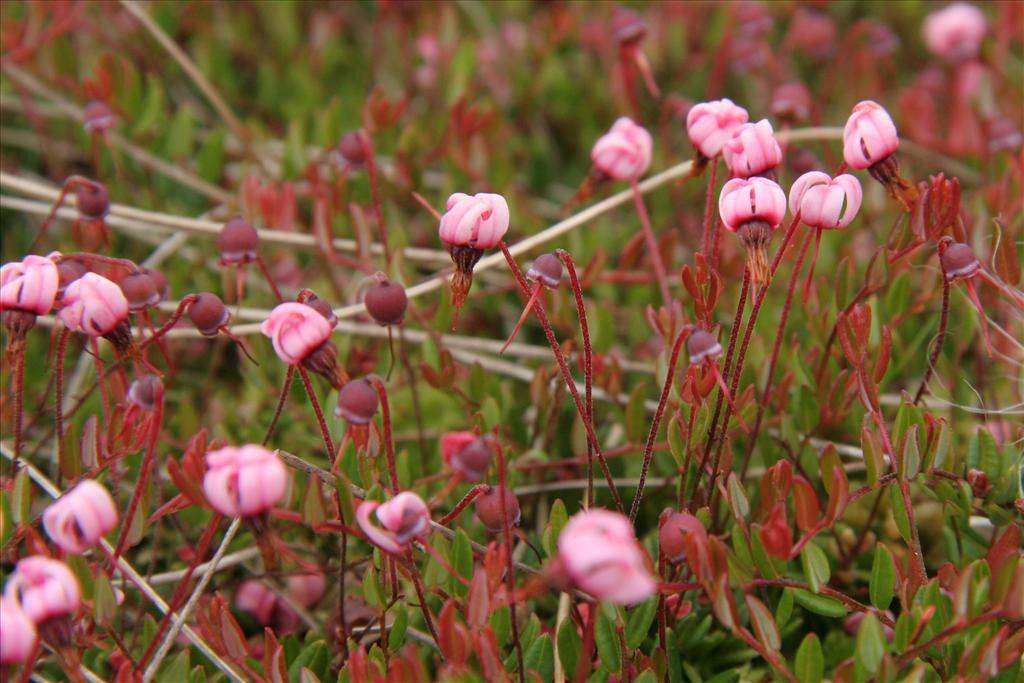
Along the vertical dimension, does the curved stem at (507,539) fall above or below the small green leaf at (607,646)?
above

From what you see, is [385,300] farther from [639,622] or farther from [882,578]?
[882,578]

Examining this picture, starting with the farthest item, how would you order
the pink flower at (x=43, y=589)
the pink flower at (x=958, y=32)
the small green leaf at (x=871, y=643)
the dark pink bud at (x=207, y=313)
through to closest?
the pink flower at (x=958, y=32), the dark pink bud at (x=207, y=313), the small green leaf at (x=871, y=643), the pink flower at (x=43, y=589)

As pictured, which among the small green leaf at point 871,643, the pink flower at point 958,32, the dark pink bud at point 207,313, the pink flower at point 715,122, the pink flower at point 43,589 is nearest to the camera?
the pink flower at point 43,589

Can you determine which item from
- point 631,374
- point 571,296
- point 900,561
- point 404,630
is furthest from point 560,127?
point 404,630

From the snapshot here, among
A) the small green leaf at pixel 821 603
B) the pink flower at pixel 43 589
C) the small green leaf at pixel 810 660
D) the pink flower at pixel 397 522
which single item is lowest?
the small green leaf at pixel 810 660

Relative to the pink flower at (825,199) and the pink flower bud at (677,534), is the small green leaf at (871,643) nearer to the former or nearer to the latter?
the pink flower bud at (677,534)

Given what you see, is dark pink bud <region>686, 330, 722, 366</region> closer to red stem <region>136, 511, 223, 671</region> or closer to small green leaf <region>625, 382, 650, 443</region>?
small green leaf <region>625, 382, 650, 443</region>

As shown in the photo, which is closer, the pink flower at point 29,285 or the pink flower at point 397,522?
the pink flower at point 397,522

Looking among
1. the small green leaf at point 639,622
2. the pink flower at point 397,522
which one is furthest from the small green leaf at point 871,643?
the pink flower at point 397,522
